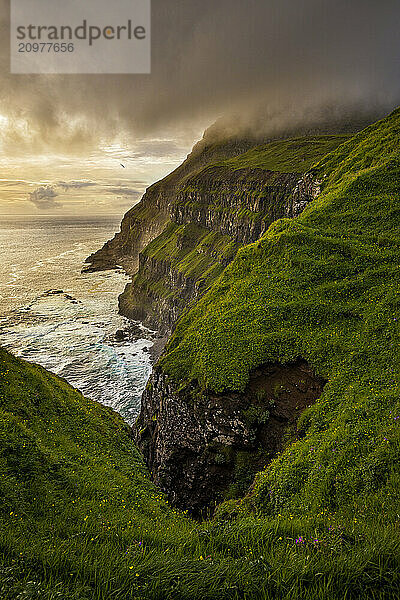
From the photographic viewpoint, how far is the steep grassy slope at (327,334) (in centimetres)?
1095

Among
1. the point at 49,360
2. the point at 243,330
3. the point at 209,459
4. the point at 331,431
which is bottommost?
the point at 49,360

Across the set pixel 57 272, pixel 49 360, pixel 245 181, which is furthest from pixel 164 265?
pixel 57 272

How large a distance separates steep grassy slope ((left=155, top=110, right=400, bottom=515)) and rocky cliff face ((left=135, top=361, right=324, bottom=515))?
2.75ft

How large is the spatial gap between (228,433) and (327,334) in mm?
7934

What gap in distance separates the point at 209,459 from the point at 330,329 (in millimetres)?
10244

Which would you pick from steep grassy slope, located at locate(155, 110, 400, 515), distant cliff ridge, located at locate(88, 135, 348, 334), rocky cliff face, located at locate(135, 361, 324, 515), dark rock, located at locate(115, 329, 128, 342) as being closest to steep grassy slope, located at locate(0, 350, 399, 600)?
steep grassy slope, located at locate(155, 110, 400, 515)

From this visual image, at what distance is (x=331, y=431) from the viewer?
1279 cm

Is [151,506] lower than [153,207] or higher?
lower

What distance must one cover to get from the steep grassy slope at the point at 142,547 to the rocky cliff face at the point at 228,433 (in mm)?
4043

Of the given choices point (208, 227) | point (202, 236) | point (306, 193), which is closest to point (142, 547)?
point (306, 193)

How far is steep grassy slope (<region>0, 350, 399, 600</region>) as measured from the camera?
17.9 ft

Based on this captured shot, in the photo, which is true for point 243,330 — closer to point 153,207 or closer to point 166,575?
point 166,575

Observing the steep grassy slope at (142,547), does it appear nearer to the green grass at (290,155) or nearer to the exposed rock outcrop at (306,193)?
the exposed rock outcrop at (306,193)

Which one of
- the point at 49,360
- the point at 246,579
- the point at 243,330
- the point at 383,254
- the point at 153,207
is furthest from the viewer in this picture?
the point at 153,207
